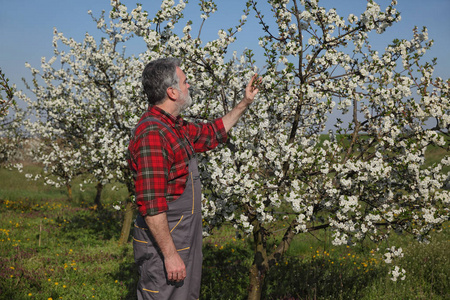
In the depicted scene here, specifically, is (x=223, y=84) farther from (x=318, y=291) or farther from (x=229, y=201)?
(x=318, y=291)

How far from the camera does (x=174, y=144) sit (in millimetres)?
3490

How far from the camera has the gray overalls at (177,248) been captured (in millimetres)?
3422

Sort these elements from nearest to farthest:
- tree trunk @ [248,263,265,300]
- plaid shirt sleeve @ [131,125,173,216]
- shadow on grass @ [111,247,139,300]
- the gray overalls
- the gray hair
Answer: plaid shirt sleeve @ [131,125,173,216] < the gray overalls < the gray hair < tree trunk @ [248,263,265,300] < shadow on grass @ [111,247,139,300]

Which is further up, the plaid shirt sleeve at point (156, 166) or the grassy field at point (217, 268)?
the plaid shirt sleeve at point (156, 166)

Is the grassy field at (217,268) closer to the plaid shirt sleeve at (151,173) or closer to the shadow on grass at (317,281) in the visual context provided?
the shadow on grass at (317,281)

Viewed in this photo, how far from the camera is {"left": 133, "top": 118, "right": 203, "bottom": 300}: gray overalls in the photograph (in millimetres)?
3422

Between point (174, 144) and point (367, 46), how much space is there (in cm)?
522

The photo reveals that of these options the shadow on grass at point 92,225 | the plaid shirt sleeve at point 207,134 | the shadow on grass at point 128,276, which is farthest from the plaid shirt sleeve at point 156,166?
the shadow on grass at point 92,225

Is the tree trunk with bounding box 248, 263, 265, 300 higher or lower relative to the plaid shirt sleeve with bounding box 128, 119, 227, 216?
lower

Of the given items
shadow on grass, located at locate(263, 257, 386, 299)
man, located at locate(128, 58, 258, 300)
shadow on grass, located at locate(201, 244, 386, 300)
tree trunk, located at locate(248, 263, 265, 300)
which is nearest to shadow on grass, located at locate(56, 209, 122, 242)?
shadow on grass, located at locate(201, 244, 386, 300)

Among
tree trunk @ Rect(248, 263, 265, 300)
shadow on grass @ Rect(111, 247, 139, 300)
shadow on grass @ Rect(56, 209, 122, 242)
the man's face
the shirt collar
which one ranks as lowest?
shadow on grass @ Rect(111, 247, 139, 300)

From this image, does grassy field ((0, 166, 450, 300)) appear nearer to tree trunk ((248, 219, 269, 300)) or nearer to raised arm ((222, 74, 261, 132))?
tree trunk ((248, 219, 269, 300))

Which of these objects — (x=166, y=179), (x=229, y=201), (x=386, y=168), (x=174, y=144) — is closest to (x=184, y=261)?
(x=166, y=179)

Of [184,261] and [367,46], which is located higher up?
[367,46]
